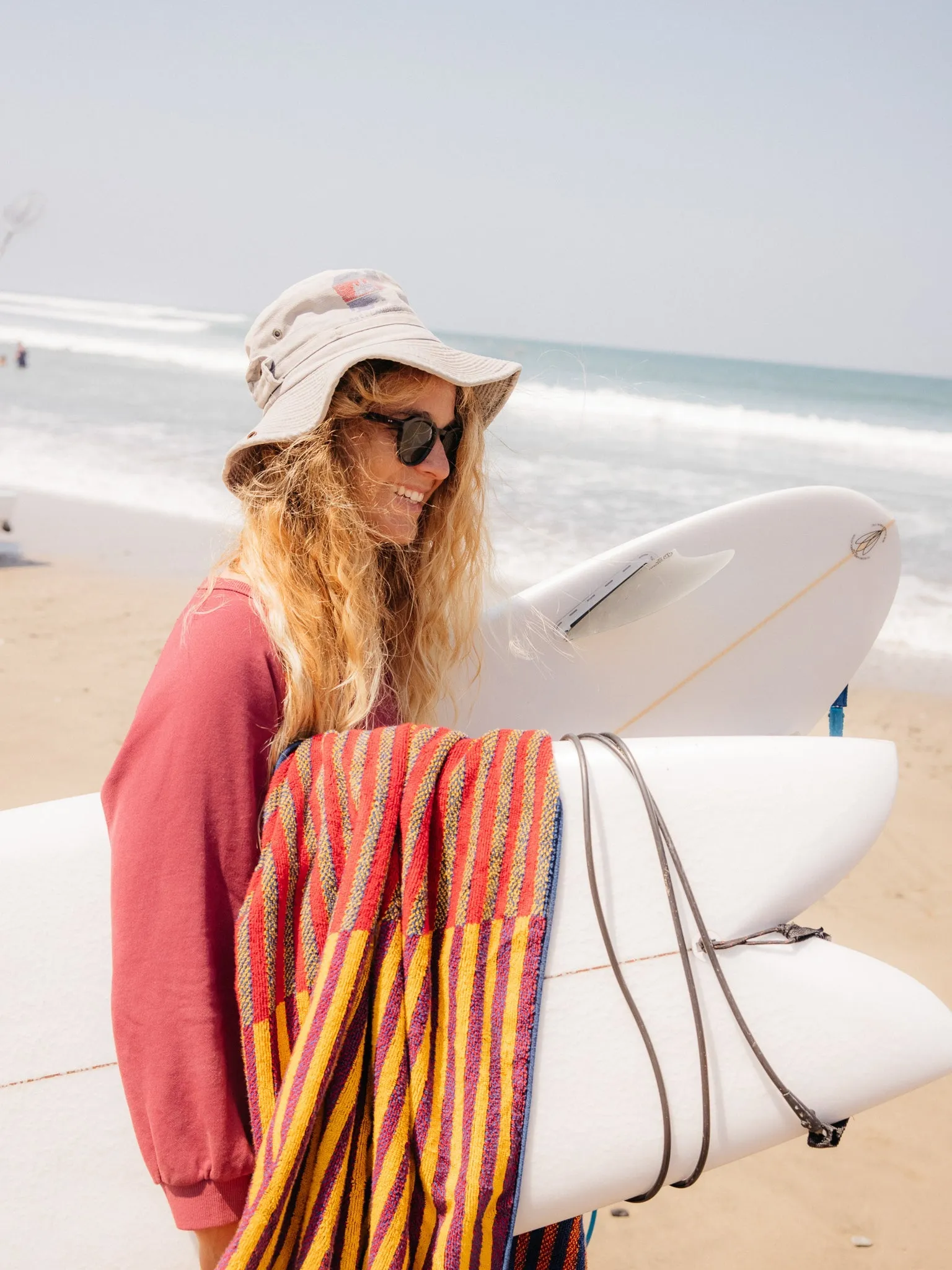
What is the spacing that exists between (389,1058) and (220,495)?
8004mm

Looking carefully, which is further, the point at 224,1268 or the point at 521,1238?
the point at 521,1238

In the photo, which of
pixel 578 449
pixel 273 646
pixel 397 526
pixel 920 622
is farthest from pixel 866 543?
pixel 578 449

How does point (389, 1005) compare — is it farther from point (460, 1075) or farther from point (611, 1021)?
point (611, 1021)

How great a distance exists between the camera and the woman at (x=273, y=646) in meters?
1.05

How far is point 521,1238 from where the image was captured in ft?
4.31

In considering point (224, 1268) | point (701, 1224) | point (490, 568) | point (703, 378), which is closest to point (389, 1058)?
point (224, 1268)

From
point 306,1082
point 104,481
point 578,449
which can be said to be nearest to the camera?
point 306,1082

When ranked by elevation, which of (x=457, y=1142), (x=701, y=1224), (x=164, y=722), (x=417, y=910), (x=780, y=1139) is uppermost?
(x=164, y=722)

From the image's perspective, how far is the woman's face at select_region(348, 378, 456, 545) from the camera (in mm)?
1399

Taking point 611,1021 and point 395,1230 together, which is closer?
point 395,1230

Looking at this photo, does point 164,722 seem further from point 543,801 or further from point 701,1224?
point 701,1224

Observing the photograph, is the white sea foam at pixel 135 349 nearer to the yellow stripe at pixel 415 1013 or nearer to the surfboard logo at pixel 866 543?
the surfboard logo at pixel 866 543

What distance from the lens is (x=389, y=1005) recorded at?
3.59ft

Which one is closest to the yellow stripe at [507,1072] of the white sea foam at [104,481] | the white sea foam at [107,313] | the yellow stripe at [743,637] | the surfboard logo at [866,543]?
the yellow stripe at [743,637]
